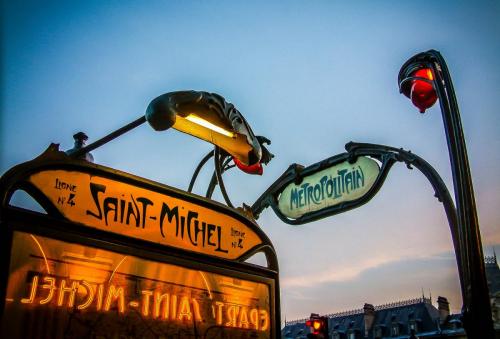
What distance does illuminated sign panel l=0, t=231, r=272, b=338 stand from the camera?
2828 mm

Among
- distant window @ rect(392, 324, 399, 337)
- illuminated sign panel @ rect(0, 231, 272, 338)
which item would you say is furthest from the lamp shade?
distant window @ rect(392, 324, 399, 337)

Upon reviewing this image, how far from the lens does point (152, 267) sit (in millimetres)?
3590

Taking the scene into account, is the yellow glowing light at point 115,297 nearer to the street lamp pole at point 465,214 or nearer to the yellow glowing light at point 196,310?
the yellow glowing light at point 196,310

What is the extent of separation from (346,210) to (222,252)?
2810 mm

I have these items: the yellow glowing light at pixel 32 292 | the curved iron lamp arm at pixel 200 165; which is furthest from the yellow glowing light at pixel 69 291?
the curved iron lamp arm at pixel 200 165

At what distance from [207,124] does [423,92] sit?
8.55 ft

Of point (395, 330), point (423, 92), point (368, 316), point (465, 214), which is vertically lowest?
point (465, 214)

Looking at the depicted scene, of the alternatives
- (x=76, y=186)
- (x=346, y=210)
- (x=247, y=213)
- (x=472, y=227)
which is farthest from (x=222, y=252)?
(x=346, y=210)

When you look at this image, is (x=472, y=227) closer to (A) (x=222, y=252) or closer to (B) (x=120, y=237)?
(A) (x=222, y=252)

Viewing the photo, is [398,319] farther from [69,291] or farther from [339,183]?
[69,291]

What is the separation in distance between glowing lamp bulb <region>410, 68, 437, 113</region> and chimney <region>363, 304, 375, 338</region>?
160ft

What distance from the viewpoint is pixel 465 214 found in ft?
14.2

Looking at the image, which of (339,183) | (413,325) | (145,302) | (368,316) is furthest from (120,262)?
(368,316)

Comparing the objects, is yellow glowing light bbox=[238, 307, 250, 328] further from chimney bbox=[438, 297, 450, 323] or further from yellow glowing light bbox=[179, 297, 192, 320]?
chimney bbox=[438, 297, 450, 323]
